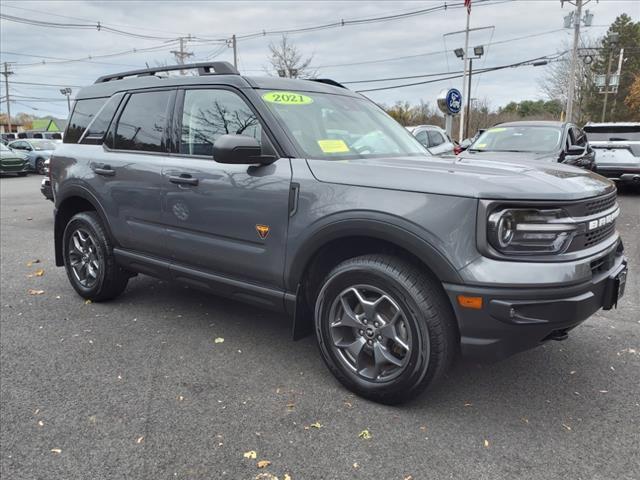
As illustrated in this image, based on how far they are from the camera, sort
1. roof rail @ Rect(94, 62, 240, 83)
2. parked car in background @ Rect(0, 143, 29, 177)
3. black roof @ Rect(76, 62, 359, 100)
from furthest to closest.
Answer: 1. parked car in background @ Rect(0, 143, 29, 177)
2. roof rail @ Rect(94, 62, 240, 83)
3. black roof @ Rect(76, 62, 359, 100)

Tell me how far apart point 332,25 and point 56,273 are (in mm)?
28678

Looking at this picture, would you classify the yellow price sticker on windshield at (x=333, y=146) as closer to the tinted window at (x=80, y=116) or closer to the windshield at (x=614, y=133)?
the tinted window at (x=80, y=116)

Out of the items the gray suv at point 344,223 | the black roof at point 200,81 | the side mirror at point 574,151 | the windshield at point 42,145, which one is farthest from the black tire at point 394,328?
the windshield at point 42,145

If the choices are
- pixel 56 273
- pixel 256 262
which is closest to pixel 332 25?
pixel 56 273

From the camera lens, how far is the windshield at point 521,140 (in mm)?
8883

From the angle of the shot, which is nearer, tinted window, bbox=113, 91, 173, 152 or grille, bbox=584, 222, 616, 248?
grille, bbox=584, 222, 616, 248

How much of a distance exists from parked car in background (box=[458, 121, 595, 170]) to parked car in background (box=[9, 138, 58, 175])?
780 inches

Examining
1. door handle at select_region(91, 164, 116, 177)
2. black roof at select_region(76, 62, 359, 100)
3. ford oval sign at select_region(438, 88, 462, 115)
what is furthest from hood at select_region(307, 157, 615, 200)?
ford oval sign at select_region(438, 88, 462, 115)

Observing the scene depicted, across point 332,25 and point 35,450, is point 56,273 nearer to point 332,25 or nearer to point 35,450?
point 35,450

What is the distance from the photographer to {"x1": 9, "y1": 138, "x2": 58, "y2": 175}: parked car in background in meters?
22.9

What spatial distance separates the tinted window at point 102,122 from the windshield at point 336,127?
5.51ft

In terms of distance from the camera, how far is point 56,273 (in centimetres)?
584

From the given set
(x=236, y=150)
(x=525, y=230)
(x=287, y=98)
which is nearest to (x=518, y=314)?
(x=525, y=230)

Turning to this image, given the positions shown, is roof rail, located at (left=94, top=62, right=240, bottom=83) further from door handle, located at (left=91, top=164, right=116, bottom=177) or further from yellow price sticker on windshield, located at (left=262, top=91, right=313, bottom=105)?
door handle, located at (left=91, top=164, right=116, bottom=177)
